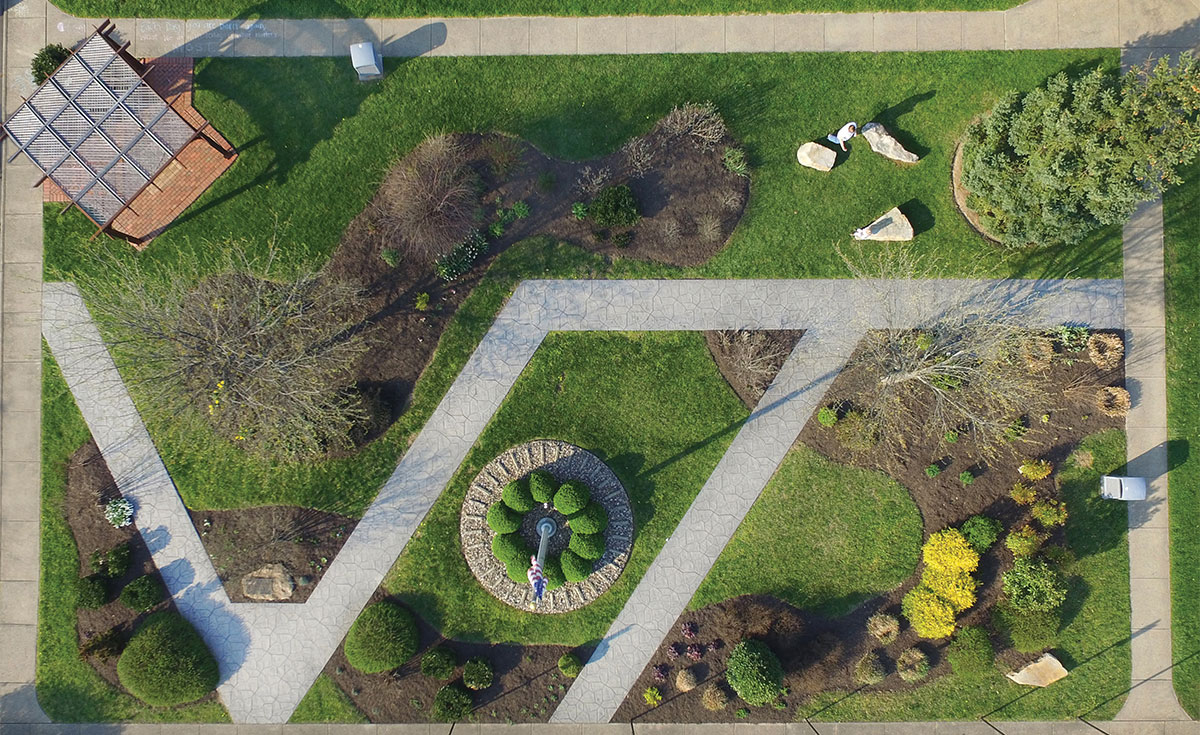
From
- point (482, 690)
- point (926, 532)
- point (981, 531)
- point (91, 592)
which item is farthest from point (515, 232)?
point (981, 531)

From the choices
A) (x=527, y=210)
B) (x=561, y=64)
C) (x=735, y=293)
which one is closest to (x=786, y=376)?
(x=735, y=293)

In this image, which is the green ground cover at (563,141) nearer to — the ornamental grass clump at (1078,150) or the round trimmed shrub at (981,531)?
the ornamental grass clump at (1078,150)

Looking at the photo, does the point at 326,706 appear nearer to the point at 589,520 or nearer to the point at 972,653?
the point at 589,520

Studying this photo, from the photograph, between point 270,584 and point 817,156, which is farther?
point 817,156

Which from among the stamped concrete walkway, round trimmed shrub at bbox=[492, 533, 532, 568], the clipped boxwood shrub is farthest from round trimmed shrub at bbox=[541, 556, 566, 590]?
the clipped boxwood shrub

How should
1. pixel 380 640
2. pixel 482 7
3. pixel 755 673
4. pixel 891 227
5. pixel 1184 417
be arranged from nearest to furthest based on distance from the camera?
pixel 755 673 < pixel 380 640 < pixel 891 227 < pixel 1184 417 < pixel 482 7

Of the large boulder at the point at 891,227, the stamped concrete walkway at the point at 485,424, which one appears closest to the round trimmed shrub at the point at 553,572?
the stamped concrete walkway at the point at 485,424

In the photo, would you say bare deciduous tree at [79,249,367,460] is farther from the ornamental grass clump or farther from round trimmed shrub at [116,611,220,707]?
the ornamental grass clump
